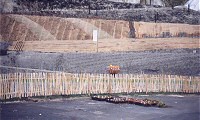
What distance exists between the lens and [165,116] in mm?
13703

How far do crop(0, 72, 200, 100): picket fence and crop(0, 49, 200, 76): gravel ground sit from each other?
229 inches

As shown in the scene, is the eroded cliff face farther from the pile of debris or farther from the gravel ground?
the pile of debris

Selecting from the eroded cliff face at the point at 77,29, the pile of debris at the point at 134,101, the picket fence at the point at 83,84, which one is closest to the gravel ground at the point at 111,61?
the eroded cliff face at the point at 77,29

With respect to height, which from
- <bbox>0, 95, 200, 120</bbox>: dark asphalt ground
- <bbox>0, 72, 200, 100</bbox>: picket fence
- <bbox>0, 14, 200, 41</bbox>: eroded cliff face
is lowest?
<bbox>0, 95, 200, 120</bbox>: dark asphalt ground

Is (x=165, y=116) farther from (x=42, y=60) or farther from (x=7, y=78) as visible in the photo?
(x=42, y=60)

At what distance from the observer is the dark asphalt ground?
516 inches

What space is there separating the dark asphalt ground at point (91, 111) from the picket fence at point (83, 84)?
0.92 meters

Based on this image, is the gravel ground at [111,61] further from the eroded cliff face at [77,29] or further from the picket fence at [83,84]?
the picket fence at [83,84]

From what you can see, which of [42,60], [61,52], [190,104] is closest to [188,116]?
[190,104]

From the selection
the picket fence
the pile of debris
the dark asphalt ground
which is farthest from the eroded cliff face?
the dark asphalt ground

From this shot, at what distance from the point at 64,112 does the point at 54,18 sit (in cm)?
2521

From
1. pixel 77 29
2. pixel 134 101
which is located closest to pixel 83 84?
pixel 134 101

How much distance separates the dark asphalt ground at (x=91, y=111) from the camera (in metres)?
13.1

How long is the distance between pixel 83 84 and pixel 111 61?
1020cm
